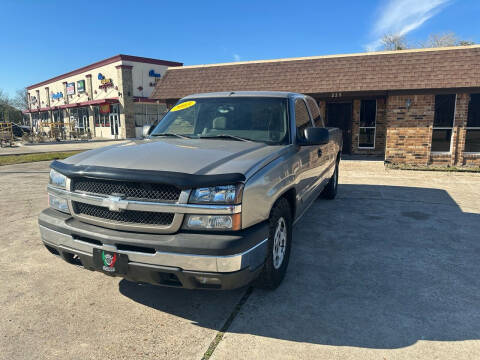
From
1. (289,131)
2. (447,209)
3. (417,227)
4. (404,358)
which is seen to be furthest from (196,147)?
(447,209)

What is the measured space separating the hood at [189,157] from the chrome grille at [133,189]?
13cm

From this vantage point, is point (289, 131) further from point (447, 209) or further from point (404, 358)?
point (447, 209)

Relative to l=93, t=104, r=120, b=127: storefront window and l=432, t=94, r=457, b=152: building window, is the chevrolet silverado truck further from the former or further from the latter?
l=93, t=104, r=120, b=127: storefront window

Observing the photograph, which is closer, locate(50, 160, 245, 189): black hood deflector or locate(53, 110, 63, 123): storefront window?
locate(50, 160, 245, 189): black hood deflector

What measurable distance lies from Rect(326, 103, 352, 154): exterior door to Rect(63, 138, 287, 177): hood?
39.0 feet

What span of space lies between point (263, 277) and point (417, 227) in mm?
3368

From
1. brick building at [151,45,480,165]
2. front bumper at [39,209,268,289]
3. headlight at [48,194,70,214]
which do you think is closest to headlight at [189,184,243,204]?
front bumper at [39,209,268,289]

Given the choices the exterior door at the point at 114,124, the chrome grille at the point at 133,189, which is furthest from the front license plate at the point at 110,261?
the exterior door at the point at 114,124

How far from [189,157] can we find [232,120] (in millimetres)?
1332

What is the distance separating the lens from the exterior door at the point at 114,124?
115 feet

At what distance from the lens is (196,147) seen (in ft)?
11.3

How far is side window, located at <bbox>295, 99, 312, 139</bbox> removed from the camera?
13.8 ft

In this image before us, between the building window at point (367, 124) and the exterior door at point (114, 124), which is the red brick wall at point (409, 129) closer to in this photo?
the building window at point (367, 124)

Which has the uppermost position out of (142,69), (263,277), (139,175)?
(142,69)
